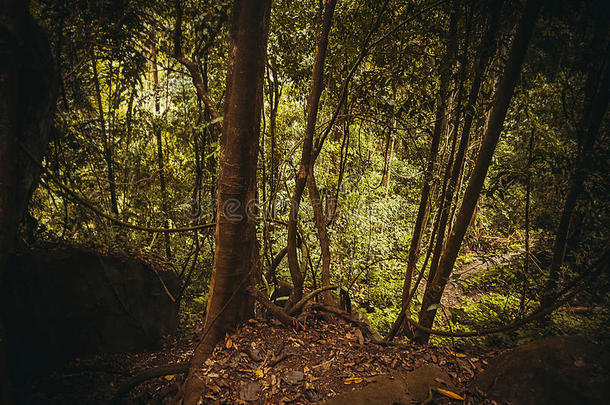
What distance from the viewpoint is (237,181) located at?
260 centimetres

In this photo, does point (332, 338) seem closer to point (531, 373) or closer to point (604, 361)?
point (531, 373)

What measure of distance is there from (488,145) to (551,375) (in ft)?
5.84

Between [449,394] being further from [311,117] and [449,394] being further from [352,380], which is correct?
[311,117]

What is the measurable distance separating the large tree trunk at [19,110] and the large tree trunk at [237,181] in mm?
1577

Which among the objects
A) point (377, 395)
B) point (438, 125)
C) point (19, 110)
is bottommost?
point (377, 395)

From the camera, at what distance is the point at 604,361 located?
5.98ft

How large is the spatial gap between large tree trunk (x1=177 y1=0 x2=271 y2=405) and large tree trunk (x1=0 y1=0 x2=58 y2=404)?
1.58 m

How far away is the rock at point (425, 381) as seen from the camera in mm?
2111

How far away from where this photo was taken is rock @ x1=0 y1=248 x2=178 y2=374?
2.97 m

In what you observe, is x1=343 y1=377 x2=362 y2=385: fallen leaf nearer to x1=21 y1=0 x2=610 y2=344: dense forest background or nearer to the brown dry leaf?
the brown dry leaf

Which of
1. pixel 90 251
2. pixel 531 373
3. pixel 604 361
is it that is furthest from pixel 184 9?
pixel 604 361

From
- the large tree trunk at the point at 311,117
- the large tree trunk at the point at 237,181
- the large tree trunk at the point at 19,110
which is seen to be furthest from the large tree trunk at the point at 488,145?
the large tree trunk at the point at 19,110

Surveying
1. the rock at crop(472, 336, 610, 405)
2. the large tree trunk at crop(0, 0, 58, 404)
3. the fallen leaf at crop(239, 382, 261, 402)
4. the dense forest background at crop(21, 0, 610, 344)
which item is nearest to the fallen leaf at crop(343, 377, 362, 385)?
the fallen leaf at crop(239, 382, 261, 402)

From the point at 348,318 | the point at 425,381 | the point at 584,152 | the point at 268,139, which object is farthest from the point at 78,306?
the point at 584,152
